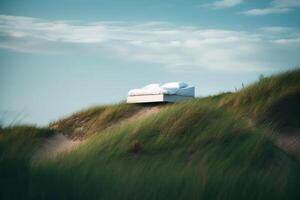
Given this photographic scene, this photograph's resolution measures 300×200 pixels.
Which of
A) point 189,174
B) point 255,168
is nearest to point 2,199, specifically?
point 189,174

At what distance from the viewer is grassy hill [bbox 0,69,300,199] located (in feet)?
16.0

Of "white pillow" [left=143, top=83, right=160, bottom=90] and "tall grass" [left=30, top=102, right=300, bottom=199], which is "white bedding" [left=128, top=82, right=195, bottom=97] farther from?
"tall grass" [left=30, top=102, right=300, bottom=199]

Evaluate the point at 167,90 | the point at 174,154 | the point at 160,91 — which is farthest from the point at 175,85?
the point at 174,154

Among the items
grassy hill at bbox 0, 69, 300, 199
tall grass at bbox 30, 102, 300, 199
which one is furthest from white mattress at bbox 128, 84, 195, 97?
tall grass at bbox 30, 102, 300, 199

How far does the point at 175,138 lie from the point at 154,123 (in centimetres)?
88

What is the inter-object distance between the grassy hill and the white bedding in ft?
1.41

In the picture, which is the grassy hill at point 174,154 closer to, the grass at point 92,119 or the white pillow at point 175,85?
the grass at point 92,119

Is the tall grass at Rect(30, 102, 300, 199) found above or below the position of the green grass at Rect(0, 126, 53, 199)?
below

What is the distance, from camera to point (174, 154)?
8.02 metres

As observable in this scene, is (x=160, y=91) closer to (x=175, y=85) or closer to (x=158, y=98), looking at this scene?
(x=158, y=98)

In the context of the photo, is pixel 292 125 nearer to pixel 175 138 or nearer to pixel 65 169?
pixel 175 138

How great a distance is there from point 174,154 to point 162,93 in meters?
4.29

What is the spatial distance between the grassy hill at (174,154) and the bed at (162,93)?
28 centimetres

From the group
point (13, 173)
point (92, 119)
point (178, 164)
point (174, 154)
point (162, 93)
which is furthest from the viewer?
point (92, 119)
